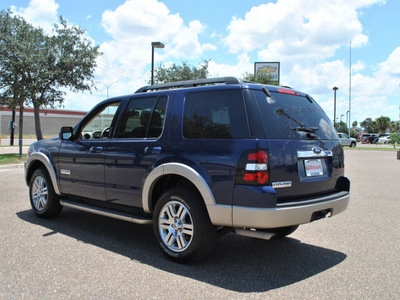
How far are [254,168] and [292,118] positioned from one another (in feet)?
3.00

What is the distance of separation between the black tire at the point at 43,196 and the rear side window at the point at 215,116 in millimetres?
2905

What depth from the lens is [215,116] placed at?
4008 millimetres

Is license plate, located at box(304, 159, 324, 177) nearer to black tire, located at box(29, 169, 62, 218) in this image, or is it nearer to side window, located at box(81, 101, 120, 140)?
side window, located at box(81, 101, 120, 140)

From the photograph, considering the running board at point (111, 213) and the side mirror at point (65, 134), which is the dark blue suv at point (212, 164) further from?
the side mirror at point (65, 134)

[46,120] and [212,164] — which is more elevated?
[46,120]

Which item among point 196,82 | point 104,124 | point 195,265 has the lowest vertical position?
point 195,265

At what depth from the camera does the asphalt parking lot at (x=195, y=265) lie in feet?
11.0

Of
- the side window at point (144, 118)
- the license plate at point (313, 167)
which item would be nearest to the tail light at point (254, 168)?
the license plate at point (313, 167)

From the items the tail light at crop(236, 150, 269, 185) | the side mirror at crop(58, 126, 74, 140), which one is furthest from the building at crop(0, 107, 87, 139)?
the tail light at crop(236, 150, 269, 185)

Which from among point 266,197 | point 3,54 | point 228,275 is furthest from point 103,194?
point 3,54

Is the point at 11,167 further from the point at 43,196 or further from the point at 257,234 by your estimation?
the point at 257,234

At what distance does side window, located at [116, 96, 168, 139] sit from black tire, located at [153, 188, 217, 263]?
2.81 feet

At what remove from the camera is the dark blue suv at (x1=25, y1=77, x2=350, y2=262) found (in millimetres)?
3605

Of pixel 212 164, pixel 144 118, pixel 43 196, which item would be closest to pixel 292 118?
pixel 212 164
